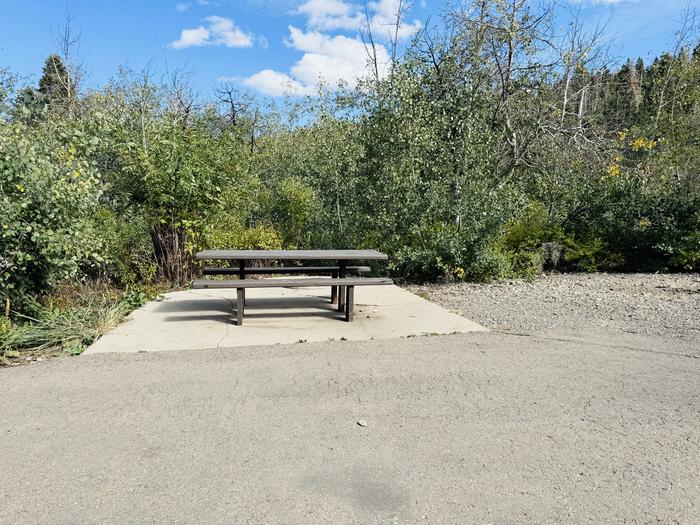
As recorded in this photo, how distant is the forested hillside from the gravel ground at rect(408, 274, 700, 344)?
77 cm

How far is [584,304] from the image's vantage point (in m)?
6.84

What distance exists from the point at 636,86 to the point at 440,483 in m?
27.0

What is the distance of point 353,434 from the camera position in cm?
292

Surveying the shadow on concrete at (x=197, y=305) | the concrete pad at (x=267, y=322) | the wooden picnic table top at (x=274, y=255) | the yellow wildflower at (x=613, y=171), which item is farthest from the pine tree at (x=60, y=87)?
the yellow wildflower at (x=613, y=171)


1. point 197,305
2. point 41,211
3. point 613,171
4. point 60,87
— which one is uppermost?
point 60,87

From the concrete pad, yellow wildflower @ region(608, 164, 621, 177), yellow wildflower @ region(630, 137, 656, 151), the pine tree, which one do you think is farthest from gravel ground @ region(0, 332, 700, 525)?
the pine tree

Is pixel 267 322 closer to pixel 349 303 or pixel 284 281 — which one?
pixel 284 281

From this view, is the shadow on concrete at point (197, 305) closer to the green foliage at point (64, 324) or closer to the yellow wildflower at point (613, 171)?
the green foliage at point (64, 324)

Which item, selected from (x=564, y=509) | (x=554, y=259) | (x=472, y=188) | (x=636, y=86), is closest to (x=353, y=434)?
(x=564, y=509)

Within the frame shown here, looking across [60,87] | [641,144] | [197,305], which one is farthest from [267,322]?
[60,87]

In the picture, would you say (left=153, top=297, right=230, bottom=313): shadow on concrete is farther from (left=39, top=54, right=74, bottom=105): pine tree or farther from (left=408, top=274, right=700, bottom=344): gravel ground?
(left=39, top=54, right=74, bottom=105): pine tree

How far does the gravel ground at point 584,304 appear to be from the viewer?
18.4 ft

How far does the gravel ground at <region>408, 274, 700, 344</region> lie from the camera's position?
5594 mm

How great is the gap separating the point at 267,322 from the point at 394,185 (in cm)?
388
